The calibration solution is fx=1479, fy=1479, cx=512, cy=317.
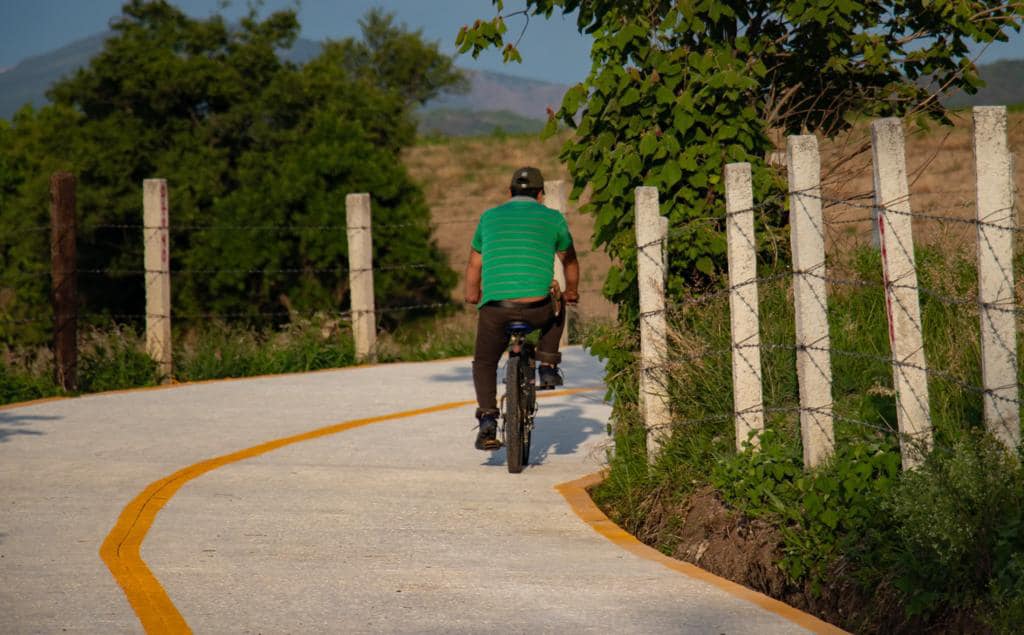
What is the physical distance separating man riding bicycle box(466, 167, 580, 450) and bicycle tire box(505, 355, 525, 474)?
103mm

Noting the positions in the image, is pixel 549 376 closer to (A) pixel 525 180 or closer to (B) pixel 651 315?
(B) pixel 651 315

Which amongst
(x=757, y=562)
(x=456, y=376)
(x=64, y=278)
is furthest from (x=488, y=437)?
(x=64, y=278)

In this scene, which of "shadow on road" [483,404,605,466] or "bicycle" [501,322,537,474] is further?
"shadow on road" [483,404,605,466]

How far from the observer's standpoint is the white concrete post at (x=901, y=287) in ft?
23.2

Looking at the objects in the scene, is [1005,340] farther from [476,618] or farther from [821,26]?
[821,26]

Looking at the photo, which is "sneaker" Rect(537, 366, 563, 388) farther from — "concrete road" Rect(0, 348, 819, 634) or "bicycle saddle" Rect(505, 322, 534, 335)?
"concrete road" Rect(0, 348, 819, 634)

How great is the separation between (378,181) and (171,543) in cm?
2631

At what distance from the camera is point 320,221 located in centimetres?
3353

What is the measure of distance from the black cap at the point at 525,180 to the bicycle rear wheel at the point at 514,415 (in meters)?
1.20

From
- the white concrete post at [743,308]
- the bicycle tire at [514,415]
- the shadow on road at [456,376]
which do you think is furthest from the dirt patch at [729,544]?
the shadow on road at [456,376]

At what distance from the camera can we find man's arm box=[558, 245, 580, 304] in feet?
34.6

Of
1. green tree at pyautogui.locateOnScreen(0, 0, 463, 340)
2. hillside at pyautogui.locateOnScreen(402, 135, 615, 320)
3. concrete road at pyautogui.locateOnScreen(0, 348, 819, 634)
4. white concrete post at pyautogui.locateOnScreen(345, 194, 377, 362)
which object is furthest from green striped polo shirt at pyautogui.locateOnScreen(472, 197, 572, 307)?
hillside at pyautogui.locateOnScreen(402, 135, 615, 320)

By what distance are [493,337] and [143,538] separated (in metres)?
3.15

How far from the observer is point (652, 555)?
25.3 ft
